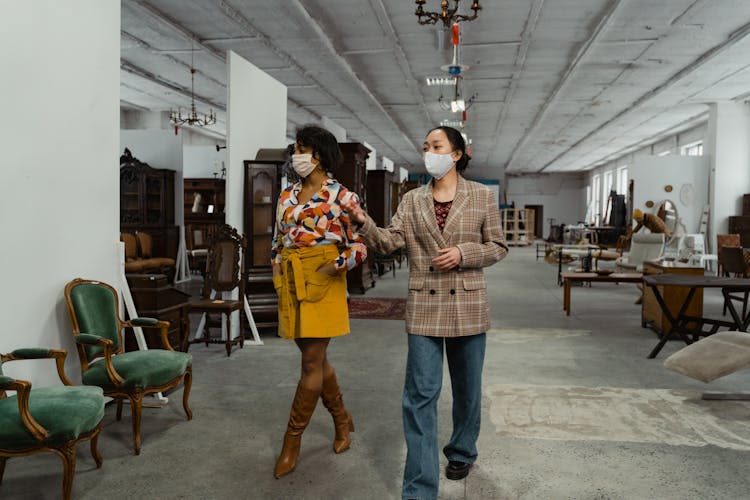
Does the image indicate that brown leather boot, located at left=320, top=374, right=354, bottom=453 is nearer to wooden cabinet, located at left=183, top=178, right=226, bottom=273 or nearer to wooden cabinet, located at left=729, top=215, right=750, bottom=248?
wooden cabinet, located at left=183, top=178, right=226, bottom=273

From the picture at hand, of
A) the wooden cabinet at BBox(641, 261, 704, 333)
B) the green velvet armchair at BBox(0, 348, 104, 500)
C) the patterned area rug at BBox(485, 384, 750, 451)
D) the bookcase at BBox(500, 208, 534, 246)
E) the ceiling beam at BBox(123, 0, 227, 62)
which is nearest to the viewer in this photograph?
the green velvet armchair at BBox(0, 348, 104, 500)

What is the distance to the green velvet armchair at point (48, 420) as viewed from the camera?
2.46 meters

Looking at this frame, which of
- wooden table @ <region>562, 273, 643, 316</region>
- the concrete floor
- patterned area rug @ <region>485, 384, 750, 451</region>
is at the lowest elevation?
the concrete floor

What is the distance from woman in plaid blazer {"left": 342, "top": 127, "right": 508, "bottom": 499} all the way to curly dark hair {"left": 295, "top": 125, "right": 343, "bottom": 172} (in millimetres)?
298

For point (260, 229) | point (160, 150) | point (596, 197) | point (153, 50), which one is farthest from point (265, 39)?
point (596, 197)

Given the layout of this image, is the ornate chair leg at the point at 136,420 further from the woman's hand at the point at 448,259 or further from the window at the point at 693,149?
the window at the point at 693,149

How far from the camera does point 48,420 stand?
2539 mm

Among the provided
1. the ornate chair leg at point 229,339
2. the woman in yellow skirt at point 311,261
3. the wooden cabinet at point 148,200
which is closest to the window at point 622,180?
the wooden cabinet at point 148,200

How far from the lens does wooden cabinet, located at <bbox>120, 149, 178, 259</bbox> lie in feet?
39.7

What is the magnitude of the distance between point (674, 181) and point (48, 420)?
16.7 metres

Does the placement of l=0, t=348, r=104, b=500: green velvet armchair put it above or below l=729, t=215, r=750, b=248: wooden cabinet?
below

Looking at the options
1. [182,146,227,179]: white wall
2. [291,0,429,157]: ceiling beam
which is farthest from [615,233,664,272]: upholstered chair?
[182,146,227,179]: white wall

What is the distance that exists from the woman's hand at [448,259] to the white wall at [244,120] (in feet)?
13.8

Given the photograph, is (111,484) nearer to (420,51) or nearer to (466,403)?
(466,403)
